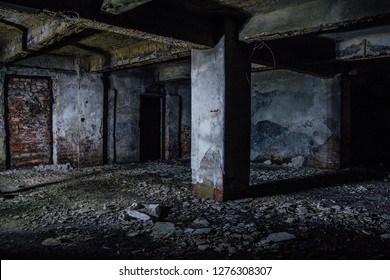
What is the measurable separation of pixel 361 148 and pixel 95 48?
6.82 metres

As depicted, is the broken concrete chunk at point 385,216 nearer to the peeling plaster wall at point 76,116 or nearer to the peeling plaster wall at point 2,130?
the peeling plaster wall at point 76,116

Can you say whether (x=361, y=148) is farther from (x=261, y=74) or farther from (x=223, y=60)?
(x=223, y=60)

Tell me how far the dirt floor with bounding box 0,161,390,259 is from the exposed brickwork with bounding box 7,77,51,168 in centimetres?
127

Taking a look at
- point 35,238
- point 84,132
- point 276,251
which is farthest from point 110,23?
point 84,132

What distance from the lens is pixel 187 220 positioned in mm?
3586

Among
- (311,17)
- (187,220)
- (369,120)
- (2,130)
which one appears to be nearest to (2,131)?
(2,130)

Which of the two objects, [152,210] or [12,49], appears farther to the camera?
[12,49]

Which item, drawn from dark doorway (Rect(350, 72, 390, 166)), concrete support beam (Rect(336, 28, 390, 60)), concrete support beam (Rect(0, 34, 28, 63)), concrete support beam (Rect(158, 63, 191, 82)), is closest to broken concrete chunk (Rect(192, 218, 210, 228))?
concrete support beam (Rect(336, 28, 390, 60))

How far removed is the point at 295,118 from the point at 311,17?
177 inches

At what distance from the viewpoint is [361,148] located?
8141 millimetres

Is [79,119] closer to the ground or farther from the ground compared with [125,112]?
closer to the ground

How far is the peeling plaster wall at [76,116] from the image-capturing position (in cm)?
738

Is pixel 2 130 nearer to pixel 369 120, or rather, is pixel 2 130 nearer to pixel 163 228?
pixel 163 228

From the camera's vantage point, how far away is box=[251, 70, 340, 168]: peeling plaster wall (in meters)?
7.36
